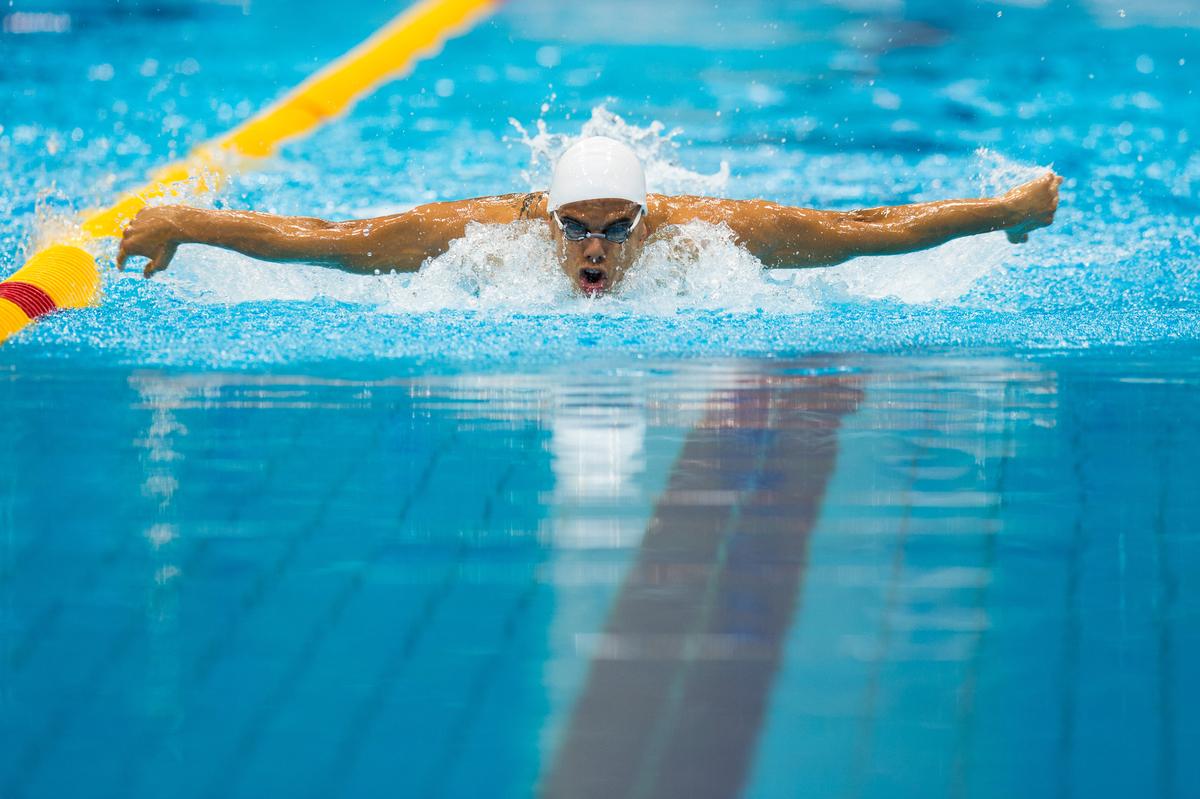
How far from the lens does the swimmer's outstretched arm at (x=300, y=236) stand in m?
3.47

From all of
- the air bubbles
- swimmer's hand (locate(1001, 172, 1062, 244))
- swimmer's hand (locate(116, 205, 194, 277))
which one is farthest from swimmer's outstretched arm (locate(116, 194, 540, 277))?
the air bubbles

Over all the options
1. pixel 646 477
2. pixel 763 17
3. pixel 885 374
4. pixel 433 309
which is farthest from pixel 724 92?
pixel 646 477

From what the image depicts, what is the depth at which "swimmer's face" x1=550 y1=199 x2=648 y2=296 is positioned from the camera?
341 centimetres

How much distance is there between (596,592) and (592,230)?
5.85ft

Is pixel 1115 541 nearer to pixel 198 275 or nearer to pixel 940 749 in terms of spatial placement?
pixel 940 749

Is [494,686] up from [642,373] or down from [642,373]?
down

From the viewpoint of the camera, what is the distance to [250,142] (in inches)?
229

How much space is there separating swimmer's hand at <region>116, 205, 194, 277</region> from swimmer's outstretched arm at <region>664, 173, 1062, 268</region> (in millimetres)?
1405

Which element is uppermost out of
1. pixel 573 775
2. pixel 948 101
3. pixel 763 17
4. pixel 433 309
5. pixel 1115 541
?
pixel 763 17

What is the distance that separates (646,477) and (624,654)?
2.07 feet

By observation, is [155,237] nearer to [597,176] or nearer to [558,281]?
[558,281]

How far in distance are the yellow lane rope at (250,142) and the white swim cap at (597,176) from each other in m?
1.37

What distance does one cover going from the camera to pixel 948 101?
20.3 ft

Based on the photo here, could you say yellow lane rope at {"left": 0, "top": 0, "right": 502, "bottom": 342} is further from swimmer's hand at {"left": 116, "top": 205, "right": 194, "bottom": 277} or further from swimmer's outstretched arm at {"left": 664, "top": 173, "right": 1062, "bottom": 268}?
swimmer's outstretched arm at {"left": 664, "top": 173, "right": 1062, "bottom": 268}
